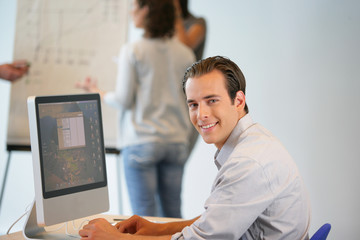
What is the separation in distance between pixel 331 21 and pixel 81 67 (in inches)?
69.7

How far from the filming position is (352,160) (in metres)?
3.17

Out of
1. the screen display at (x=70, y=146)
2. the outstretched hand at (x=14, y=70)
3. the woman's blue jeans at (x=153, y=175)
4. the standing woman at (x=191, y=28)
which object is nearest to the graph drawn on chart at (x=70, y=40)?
the outstretched hand at (x=14, y=70)

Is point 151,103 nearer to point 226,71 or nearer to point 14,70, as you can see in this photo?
point 14,70

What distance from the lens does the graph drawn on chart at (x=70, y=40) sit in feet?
10.5

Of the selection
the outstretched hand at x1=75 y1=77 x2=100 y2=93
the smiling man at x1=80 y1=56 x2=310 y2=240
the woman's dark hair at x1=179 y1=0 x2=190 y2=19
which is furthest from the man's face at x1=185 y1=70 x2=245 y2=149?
the woman's dark hair at x1=179 y1=0 x2=190 y2=19

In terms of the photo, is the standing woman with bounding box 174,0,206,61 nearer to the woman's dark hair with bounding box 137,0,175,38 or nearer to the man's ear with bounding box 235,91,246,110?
the woman's dark hair with bounding box 137,0,175,38

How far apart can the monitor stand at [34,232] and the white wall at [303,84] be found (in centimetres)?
209

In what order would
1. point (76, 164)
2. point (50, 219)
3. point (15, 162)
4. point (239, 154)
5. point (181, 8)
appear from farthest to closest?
point (15, 162) → point (181, 8) → point (76, 164) → point (50, 219) → point (239, 154)

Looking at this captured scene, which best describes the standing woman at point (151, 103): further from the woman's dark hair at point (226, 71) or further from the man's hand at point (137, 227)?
the woman's dark hair at point (226, 71)

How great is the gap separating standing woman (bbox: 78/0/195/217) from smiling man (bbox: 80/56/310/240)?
1.16m

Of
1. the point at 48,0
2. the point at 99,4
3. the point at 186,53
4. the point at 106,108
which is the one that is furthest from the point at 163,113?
the point at 48,0

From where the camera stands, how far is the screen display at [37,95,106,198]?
1.49 m

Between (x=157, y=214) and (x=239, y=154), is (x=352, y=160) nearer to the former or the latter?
(x=157, y=214)

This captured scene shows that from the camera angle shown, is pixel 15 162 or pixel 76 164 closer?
pixel 76 164
